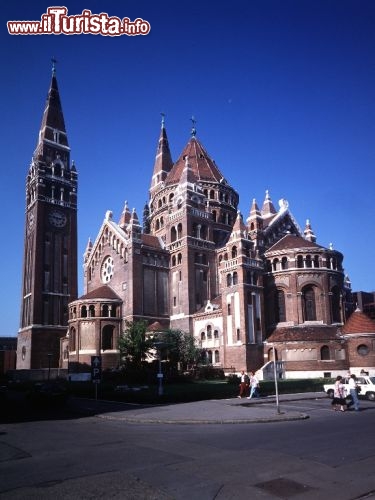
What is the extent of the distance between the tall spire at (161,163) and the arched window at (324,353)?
41.9 meters

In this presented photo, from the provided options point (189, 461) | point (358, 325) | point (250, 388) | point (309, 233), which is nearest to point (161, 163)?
point (309, 233)

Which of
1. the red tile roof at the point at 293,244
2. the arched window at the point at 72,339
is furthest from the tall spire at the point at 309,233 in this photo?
the arched window at the point at 72,339

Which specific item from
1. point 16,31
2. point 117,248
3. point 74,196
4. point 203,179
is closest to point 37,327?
point 117,248

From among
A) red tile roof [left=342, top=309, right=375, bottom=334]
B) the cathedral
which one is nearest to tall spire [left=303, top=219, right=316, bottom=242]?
the cathedral

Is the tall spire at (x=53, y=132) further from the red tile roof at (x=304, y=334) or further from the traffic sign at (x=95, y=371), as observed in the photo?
the traffic sign at (x=95, y=371)

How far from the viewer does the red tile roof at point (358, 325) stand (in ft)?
152

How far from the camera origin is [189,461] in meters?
11.5

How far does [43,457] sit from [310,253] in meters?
43.7

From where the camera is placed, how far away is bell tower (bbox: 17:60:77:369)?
64.0 metres

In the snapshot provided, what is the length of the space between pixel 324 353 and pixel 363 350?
3814mm

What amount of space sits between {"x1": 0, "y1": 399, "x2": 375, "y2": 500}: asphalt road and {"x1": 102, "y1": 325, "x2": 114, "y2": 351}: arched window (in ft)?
121

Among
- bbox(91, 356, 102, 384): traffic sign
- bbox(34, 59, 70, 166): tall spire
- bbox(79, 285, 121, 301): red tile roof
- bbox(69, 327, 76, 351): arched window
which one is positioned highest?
bbox(34, 59, 70, 166): tall spire

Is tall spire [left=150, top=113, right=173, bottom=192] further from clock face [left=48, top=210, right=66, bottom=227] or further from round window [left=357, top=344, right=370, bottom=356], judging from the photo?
round window [left=357, top=344, right=370, bottom=356]

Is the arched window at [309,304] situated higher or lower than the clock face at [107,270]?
lower
